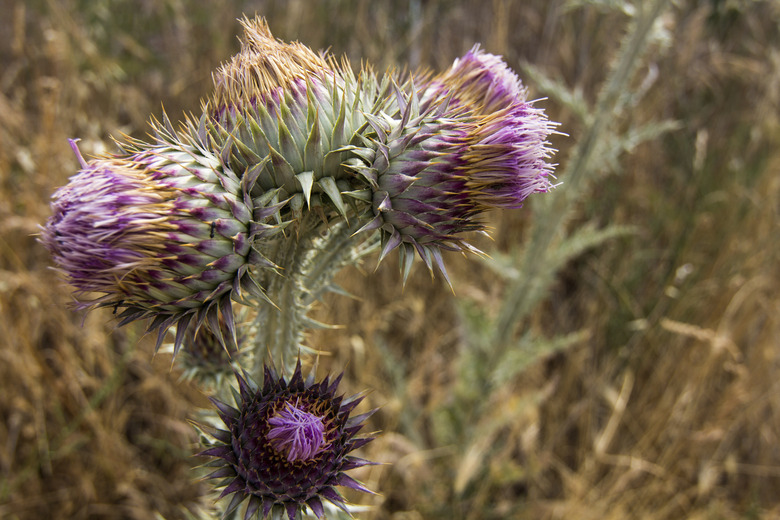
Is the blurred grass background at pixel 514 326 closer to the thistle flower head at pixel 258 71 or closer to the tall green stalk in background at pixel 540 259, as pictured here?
the tall green stalk in background at pixel 540 259

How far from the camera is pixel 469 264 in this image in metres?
5.16

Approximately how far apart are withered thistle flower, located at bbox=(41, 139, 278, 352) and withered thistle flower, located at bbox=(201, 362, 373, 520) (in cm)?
30

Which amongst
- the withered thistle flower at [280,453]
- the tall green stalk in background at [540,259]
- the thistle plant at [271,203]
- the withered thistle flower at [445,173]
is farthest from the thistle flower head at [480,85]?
the tall green stalk in background at [540,259]

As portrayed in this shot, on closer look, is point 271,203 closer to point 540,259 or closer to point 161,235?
point 161,235

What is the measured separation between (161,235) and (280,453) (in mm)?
741

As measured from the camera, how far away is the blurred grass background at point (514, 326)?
362cm

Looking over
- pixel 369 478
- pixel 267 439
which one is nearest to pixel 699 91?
pixel 369 478

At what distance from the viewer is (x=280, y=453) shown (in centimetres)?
177

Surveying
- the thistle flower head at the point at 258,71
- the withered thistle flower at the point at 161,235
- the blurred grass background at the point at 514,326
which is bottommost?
the blurred grass background at the point at 514,326

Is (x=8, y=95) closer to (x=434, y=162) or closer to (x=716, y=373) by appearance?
(x=434, y=162)

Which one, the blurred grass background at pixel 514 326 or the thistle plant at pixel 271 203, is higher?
the thistle plant at pixel 271 203

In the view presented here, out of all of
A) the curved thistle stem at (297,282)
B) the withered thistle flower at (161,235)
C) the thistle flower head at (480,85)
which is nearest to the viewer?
the withered thistle flower at (161,235)

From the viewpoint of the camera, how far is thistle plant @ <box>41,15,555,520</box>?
161 centimetres

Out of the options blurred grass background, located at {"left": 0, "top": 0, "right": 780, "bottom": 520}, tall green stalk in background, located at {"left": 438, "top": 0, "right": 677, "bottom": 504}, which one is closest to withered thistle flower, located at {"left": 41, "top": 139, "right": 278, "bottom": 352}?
blurred grass background, located at {"left": 0, "top": 0, "right": 780, "bottom": 520}
